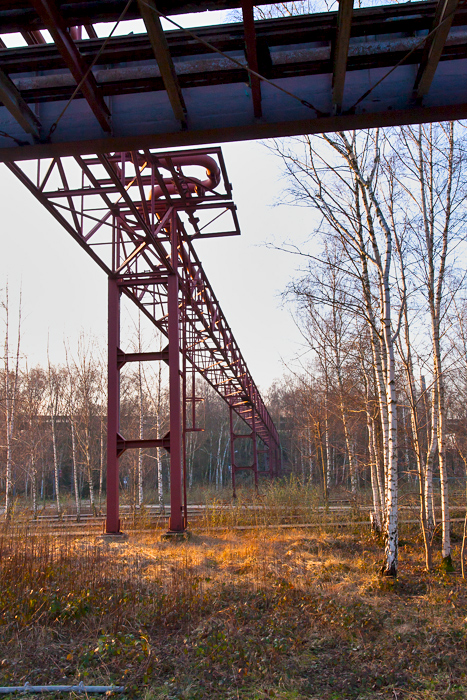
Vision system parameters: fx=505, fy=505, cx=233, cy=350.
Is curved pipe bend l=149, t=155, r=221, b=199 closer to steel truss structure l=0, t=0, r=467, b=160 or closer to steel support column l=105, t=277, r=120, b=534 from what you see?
steel support column l=105, t=277, r=120, b=534

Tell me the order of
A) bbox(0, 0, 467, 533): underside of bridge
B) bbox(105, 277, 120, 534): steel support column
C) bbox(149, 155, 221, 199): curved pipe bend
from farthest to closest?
bbox(105, 277, 120, 534): steel support column, bbox(149, 155, 221, 199): curved pipe bend, bbox(0, 0, 467, 533): underside of bridge

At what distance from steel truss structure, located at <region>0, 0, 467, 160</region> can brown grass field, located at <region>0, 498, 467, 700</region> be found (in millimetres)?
5041

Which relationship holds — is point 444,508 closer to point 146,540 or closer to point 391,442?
point 391,442

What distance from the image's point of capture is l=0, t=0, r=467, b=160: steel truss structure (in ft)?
12.8

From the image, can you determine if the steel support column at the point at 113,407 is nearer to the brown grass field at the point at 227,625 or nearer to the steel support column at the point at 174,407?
the steel support column at the point at 174,407

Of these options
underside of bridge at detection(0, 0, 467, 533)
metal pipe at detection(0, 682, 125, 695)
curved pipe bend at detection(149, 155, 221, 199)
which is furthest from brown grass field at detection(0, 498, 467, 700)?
curved pipe bend at detection(149, 155, 221, 199)

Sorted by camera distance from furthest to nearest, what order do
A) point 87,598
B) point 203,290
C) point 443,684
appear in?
1. point 203,290
2. point 87,598
3. point 443,684

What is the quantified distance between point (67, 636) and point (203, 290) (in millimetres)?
11963

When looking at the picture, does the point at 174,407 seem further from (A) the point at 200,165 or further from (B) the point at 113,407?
(A) the point at 200,165

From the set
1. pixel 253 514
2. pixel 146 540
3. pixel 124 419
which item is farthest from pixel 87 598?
pixel 124 419

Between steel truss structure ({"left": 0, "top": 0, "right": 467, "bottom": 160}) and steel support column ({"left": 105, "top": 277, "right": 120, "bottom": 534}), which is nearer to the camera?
steel truss structure ({"left": 0, "top": 0, "right": 467, "bottom": 160})

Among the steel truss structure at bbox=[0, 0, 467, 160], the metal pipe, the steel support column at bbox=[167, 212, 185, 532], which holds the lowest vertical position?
the metal pipe

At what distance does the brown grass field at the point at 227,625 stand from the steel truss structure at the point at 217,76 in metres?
5.04

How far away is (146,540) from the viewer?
36.5ft
